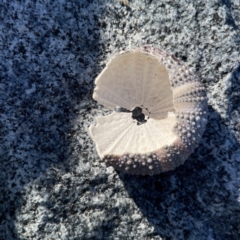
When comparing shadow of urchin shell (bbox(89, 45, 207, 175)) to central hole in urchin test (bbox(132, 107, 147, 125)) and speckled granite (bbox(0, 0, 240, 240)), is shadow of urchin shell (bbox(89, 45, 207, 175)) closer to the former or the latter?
central hole in urchin test (bbox(132, 107, 147, 125))

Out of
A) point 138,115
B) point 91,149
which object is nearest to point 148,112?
point 138,115

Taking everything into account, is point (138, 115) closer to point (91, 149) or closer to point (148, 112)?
point (148, 112)

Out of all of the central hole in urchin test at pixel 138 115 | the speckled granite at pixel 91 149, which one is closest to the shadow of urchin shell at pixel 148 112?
the central hole in urchin test at pixel 138 115

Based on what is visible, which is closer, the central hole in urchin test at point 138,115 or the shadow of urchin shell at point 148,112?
the shadow of urchin shell at point 148,112

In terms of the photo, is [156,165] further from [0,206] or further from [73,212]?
[0,206]

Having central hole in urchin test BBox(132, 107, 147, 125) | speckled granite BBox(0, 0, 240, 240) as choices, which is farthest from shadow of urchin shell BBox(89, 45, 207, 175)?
speckled granite BBox(0, 0, 240, 240)

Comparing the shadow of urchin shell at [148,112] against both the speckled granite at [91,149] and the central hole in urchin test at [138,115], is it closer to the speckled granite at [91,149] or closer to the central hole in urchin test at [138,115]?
the central hole in urchin test at [138,115]
